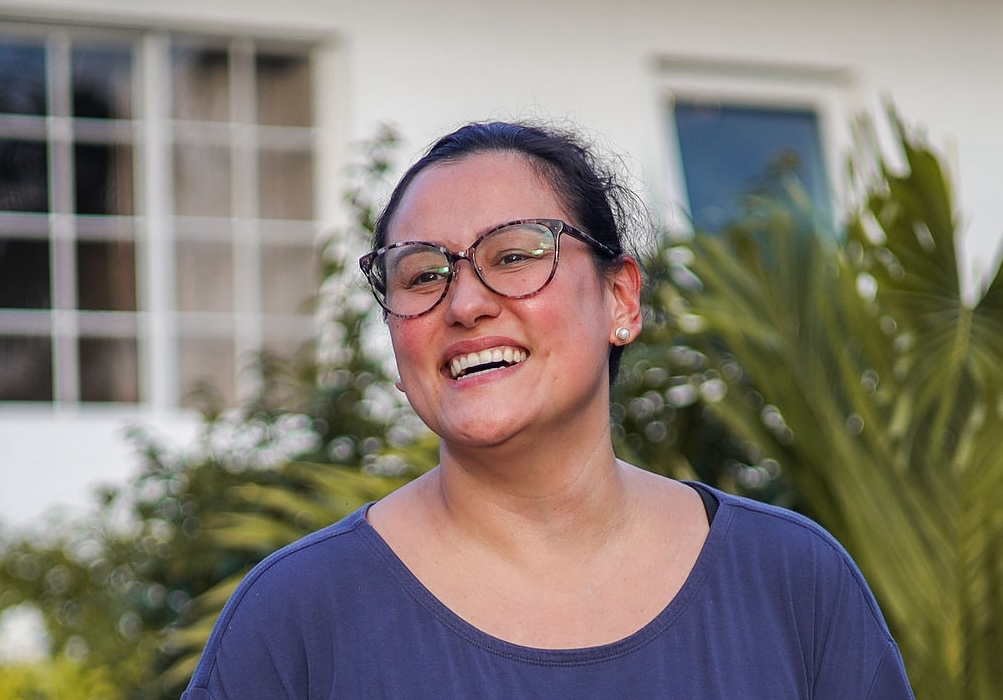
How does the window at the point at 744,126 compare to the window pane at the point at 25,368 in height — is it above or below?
above

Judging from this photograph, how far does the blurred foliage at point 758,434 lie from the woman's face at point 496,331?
0.92 m

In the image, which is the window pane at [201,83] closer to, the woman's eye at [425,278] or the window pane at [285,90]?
the window pane at [285,90]

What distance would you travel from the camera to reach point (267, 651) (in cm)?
189

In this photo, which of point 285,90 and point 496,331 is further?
point 285,90

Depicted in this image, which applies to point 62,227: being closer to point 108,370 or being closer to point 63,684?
point 108,370

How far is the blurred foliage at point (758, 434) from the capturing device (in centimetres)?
338

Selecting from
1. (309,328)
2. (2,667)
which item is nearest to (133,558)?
(2,667)

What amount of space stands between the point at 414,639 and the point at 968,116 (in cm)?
627

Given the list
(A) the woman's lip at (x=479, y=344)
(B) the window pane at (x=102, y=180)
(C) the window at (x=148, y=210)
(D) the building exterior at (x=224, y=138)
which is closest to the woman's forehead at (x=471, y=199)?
(A) the woman's lip at (x=479, y=344)

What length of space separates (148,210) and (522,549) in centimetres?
474

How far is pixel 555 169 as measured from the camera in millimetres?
2166

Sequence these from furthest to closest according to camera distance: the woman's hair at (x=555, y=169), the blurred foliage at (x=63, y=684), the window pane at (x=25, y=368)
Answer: the window pane at (x=25, y=368)
the blurred foliage at (x=63, y=684)
the woman's hair at (x=555, y=169)

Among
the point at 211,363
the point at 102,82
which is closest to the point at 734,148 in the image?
the point at 211,363

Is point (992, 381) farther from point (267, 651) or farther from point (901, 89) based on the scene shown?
point (901, 89)
